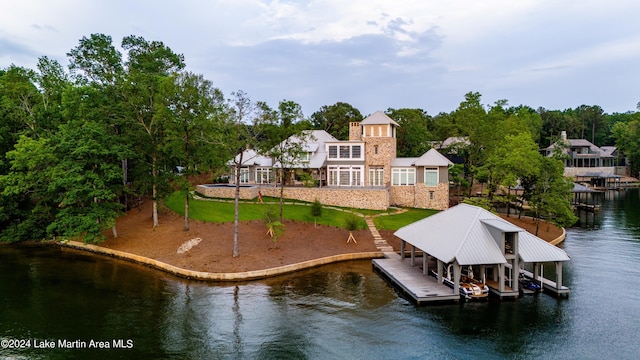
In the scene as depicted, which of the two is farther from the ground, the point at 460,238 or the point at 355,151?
the point at 355,151

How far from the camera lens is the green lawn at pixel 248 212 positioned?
34.5 metres

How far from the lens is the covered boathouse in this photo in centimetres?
2159

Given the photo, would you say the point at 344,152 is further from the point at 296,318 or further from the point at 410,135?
the point at 296,318

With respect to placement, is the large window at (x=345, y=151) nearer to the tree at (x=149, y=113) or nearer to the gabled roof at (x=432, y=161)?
the gabled roof at (x=432, y=161)

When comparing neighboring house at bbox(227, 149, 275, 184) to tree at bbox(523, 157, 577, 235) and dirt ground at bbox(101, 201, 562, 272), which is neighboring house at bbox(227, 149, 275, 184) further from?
tree at bbox(523, 157, 577, 235)

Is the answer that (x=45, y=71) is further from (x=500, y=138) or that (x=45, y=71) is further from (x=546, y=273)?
(x=500, y=138)

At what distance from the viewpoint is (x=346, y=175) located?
4478 cm

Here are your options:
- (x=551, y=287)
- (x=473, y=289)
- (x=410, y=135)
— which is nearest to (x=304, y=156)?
(x=410, y=135)

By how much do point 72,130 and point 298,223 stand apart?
19346mm

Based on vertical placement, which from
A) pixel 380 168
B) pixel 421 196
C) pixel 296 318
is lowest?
pixel 296 318

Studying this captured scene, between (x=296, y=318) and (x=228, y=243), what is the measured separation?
38.5 feet

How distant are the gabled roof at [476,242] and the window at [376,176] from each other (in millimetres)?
19139

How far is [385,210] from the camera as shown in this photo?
133 feet

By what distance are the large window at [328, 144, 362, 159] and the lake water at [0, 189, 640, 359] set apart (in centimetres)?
1908
